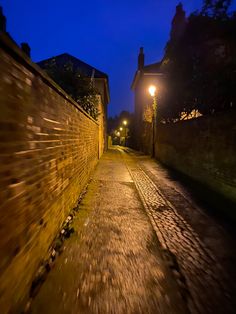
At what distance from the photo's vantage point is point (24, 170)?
6.39 ft

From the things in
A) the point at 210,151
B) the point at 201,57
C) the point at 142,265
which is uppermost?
the point at 201,57

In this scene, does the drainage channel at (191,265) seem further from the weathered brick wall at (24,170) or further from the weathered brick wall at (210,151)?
the weathered brick wall at (210,151)

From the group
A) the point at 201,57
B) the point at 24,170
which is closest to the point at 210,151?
the point at 24,170

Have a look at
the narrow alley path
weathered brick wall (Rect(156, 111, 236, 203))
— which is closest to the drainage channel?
the narrow alley path

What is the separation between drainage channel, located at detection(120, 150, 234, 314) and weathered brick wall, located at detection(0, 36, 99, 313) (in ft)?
5.53

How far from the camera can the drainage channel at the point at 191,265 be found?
2066 millimetres

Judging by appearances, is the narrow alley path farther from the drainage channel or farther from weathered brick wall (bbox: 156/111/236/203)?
weathered brick wall (bbox: 156/111/236/203)

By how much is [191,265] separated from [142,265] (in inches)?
25.3

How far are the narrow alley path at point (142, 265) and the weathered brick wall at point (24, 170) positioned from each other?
43cm

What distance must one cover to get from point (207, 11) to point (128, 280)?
1173cm

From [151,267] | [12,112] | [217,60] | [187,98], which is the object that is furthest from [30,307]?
[217,60]

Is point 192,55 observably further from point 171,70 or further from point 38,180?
point 38,180

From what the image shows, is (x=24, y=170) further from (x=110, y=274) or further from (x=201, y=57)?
(x=201, y=57)

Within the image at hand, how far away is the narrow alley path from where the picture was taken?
6.64 ft
